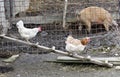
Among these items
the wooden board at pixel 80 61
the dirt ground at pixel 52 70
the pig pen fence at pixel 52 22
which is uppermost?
the pig pen fence at pixel 52 22

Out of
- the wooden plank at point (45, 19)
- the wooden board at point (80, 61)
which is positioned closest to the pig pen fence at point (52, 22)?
the wooden plank at point (45, 19)

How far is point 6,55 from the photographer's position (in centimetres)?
684

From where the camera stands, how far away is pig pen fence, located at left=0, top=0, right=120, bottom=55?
716cm

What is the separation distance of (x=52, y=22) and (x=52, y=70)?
212 cm

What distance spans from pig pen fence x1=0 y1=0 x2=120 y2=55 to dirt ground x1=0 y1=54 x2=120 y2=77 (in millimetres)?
600

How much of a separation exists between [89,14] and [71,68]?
2.01 meters

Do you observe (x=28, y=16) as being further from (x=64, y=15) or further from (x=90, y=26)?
(x=90, y=26)

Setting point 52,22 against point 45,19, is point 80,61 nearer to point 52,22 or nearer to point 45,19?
point 52,22

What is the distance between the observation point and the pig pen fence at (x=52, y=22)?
716 cm

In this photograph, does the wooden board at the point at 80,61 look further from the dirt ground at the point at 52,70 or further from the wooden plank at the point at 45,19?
the wooden plank at the point at 45,19

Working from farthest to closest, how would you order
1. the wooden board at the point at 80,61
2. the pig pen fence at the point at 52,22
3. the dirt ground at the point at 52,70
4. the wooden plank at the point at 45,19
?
the wooden plank at the point at 45,19, the pig pen fence at the point at 52,22, the wooden board at the point at 80,61, the dirt ground at the point at 52,70

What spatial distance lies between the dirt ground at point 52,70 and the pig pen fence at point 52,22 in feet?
1.97

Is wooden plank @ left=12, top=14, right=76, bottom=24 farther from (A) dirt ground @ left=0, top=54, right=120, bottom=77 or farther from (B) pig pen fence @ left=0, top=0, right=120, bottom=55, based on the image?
(A) dirt ground @ left=0, top=54, right=120, bottom=77

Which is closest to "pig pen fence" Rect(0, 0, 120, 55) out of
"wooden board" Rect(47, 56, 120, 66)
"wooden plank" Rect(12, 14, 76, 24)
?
"wooden plank" Rect(12, 14, 76, 24)
